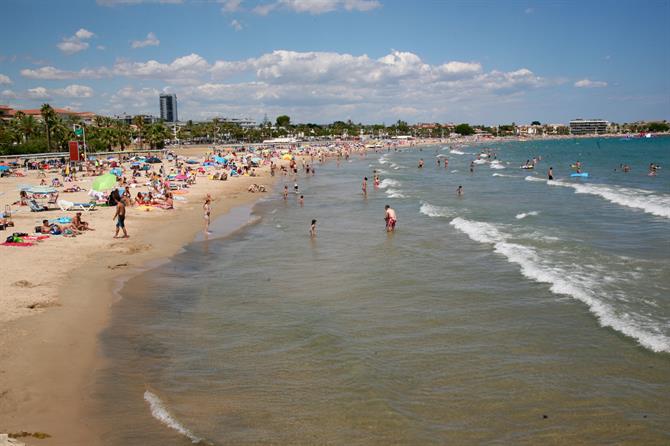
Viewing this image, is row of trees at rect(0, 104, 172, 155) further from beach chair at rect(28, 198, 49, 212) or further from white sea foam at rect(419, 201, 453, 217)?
white sea foam at rect(419, 201, 453, 217)

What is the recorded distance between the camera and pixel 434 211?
32062 millimetres

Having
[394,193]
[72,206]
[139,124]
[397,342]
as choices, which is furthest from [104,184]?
[139,124]

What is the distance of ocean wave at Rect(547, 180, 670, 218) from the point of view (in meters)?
31.5

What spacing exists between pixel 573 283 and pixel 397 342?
684 cm

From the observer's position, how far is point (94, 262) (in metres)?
→ 18.0

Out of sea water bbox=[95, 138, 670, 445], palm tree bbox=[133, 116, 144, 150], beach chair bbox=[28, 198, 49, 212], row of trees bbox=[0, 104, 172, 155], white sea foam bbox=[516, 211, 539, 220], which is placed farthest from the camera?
palm tree bbox=[133, 116, 144, 150]

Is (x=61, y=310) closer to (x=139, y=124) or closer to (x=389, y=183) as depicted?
(x=389, y=183)

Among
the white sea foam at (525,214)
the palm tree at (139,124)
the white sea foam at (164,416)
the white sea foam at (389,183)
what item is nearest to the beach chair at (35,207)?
the white sea foam at (164,416)

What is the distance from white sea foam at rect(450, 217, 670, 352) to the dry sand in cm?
1053

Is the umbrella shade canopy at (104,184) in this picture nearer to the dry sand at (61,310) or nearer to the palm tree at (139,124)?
the dry sand at (61,310)

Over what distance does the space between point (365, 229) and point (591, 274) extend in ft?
37.6

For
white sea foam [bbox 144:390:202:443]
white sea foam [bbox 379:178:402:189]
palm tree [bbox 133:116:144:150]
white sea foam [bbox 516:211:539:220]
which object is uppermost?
palm tree [bbox 133:116:144:150]

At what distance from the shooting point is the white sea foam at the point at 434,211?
101ft

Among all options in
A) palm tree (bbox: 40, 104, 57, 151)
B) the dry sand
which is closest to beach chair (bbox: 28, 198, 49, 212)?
the dry sand
